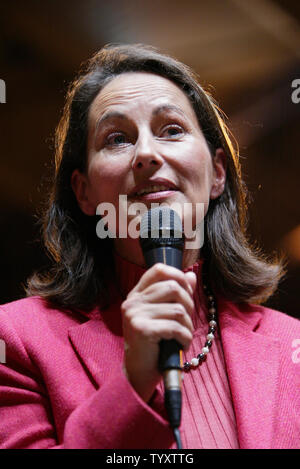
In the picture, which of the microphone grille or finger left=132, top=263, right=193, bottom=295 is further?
the microphone grille

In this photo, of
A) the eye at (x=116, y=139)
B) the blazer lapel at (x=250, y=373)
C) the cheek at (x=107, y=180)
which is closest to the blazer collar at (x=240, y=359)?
the blazer lapel at (x=250, y=373)

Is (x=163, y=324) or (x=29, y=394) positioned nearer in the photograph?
(x=163, y=324)

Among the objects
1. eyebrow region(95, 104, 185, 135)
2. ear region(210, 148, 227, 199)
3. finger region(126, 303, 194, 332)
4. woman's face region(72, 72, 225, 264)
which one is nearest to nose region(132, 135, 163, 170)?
woman's face region(72, 72, 225, 264)

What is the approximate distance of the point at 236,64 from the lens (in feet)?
7.41

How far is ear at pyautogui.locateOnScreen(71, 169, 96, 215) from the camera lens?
4.64 ft

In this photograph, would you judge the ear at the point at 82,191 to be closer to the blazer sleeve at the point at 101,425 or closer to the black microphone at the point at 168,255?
the black microphone at the point at 168,255

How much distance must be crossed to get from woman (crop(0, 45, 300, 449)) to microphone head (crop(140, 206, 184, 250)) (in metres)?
0.08

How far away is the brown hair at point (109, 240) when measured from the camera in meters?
1.41

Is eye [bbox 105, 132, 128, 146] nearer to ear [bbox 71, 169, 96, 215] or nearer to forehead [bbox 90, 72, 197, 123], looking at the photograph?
forehead [bbox 90, 72, 197, 123]

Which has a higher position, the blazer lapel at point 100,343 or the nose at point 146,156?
the nose at point 146,156

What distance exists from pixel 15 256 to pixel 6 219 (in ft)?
0.70

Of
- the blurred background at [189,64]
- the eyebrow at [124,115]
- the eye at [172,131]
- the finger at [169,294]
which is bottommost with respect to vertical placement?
the finger at [169,294]
